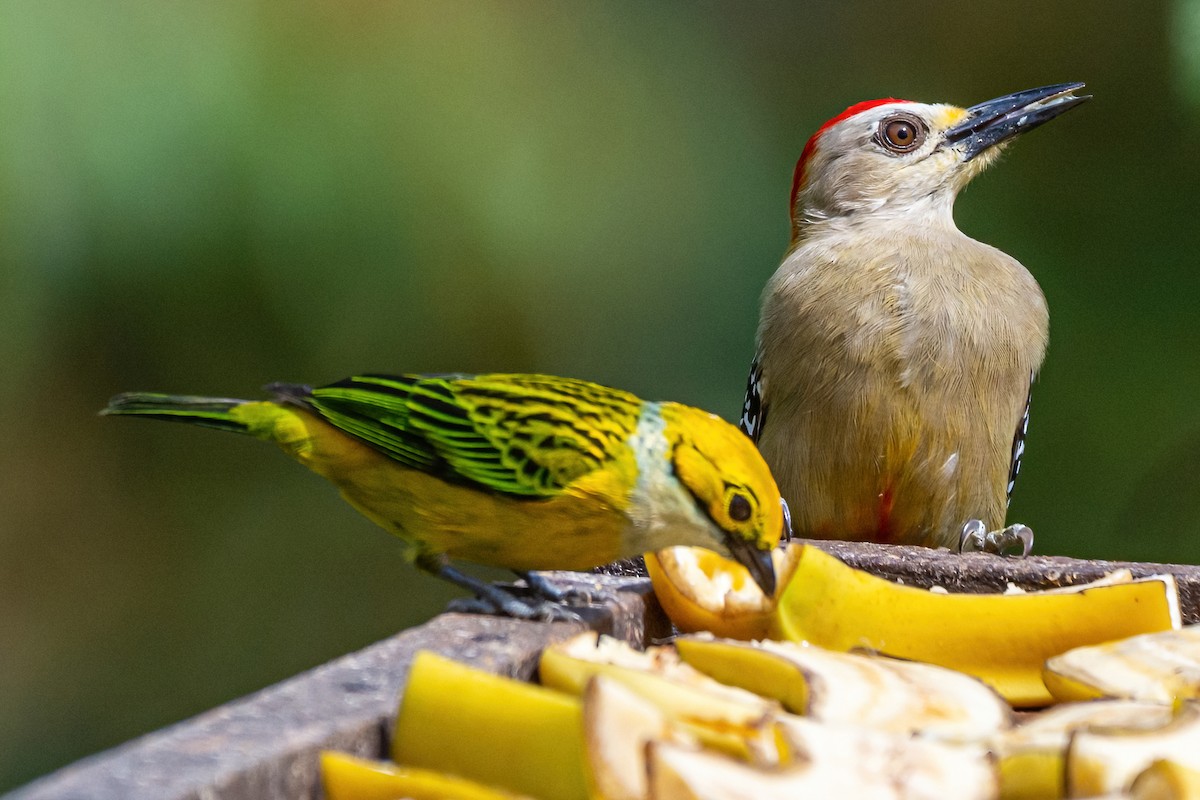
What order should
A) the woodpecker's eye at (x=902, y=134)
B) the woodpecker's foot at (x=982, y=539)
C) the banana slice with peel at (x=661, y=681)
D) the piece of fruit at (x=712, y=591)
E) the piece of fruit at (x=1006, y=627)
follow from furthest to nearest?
the woodpecker's eye at (x=902, y=134) < the woodpecker's foot at (x=982, y=539) < the piece of fruit at (x=712, y=591) < the piece of fruit at (x=1006, y=627) < the banana slice with peel at (x=661, y=681)

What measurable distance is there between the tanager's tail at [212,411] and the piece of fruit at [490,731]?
0.55 meters

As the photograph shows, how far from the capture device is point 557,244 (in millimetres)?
4281

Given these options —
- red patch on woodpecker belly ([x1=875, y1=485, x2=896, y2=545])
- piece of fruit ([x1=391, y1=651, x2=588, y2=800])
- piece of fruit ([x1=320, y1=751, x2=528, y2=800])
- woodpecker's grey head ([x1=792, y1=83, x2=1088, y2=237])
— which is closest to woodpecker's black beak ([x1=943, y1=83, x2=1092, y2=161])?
woodpecker's grey head ([x1=792, y1=83, x2=1088, y2=237])

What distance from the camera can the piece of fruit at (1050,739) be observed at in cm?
140

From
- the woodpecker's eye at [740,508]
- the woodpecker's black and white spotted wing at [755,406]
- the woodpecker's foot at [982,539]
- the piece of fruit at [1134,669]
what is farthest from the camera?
the woodpecker's black and white spotted wing at [755,406]

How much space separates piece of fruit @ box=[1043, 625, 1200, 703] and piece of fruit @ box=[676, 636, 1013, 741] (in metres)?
0.15

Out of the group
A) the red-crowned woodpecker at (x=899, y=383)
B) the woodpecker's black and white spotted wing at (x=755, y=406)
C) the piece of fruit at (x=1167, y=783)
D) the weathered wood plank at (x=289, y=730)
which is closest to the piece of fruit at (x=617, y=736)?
the weathered wood plank at (x=289, y=730)

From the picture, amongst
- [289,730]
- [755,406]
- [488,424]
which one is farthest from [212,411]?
[755,406]

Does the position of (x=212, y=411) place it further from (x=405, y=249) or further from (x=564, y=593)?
(x=405, y=249)

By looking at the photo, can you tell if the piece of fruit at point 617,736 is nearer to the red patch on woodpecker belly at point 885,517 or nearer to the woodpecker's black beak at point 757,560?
the woodpecker's black beak at point 757,560

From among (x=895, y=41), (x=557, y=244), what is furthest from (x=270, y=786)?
(x=895, y=41)

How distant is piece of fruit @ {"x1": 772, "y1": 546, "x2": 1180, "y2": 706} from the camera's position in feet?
6.37

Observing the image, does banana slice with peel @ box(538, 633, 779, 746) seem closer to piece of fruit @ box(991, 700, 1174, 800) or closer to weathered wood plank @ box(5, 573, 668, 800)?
weathered wood plank @ box(5, 573, 668, 800)

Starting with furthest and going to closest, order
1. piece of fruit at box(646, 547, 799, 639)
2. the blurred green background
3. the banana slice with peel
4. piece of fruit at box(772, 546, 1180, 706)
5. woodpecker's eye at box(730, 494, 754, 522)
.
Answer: the blurred green background
piece of fruit at box(646, 547, 799, 639)
piece of fruit at box(772, 546, 1180, 706)
woodpecker's eye at box(730, 494, 754, 522)
the banana slice with peel
